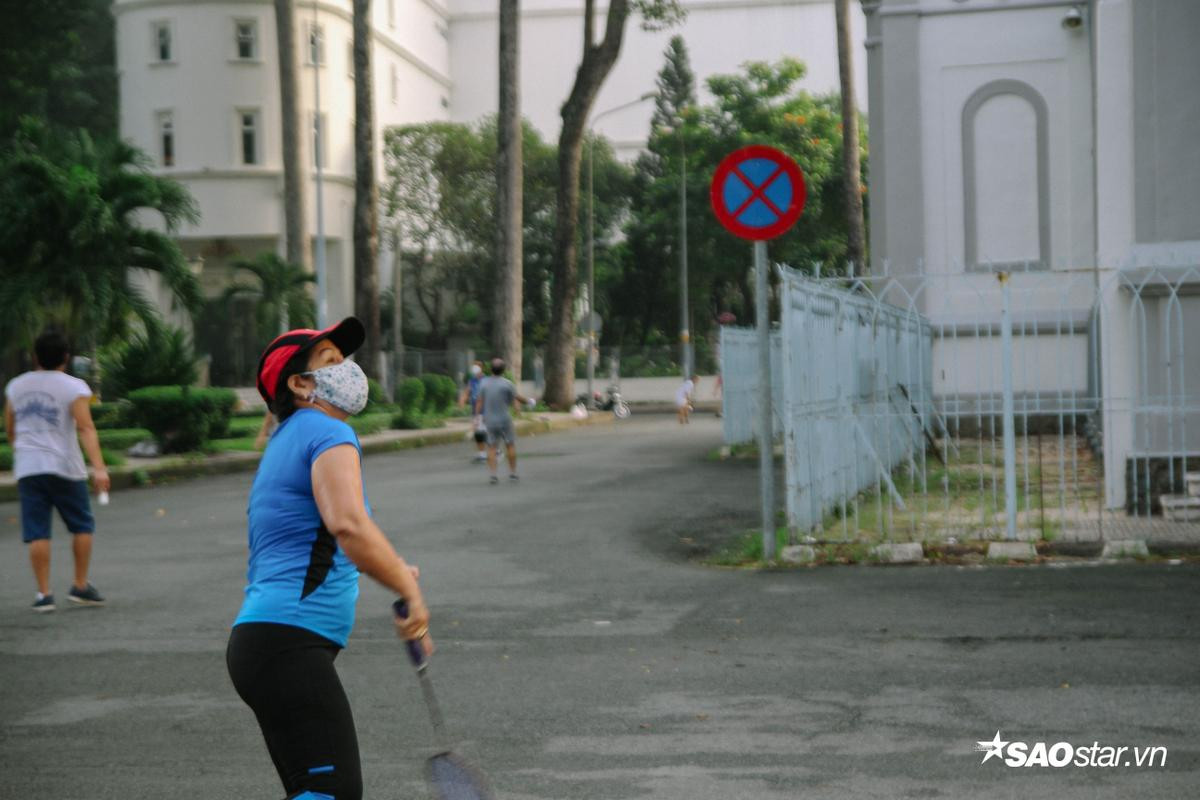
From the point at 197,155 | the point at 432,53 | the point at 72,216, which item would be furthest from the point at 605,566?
the point at 432,53

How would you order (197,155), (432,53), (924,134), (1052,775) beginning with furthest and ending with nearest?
(432,53)
(197,155)
(924,134)
(1052,775)

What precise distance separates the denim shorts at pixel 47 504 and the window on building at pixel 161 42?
4132 cm

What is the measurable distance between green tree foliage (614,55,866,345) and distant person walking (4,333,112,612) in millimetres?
46927

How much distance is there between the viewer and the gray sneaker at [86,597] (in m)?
10.4

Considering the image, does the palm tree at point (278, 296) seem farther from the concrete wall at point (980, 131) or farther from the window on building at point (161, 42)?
the window on building at point (161, 42)

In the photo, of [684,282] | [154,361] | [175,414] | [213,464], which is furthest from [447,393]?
[684,282]

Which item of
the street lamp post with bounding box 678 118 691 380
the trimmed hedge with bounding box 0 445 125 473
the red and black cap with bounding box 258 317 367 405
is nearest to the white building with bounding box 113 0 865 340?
A: the street lamp post with bounding box 678 118 691 380

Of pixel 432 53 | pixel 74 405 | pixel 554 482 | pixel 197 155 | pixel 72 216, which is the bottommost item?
pixel 554 482

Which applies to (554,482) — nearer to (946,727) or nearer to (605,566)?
(605,566)

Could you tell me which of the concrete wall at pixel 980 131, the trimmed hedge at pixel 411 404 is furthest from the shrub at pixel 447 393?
the concrete wall at pixel 980 131

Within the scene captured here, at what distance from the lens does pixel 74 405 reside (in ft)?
33.7

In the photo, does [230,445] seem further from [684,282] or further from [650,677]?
[684,282]

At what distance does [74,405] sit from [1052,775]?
680 centimetres

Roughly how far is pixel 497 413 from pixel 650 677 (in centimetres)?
1336
